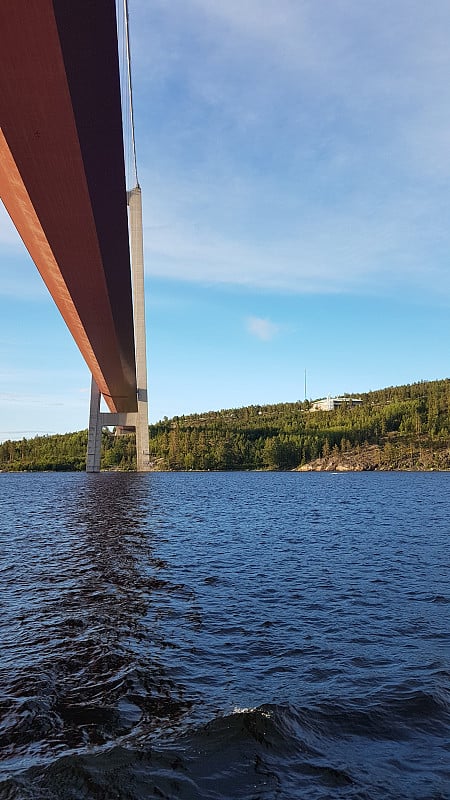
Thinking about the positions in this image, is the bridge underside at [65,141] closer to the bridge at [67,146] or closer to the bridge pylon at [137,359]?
the bridge at [67,146]

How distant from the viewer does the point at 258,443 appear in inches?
5453

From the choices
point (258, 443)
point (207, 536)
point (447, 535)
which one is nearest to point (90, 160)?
point (207, 536)

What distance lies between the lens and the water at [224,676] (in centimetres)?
437

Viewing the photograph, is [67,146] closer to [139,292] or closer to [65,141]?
[65,141]

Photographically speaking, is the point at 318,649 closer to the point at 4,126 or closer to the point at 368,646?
the point at 368,646

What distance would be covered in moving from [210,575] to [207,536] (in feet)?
20.9

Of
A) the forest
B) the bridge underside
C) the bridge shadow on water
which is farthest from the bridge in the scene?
the forest

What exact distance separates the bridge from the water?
20.9 feet

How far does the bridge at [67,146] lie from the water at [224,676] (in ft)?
20.9

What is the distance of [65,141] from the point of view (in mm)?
7617

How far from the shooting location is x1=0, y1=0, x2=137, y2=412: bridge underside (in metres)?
5.44

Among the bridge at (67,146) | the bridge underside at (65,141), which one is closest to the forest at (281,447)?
the bridge at (67,146)

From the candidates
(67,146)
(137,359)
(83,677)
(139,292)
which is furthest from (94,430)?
(83,677)

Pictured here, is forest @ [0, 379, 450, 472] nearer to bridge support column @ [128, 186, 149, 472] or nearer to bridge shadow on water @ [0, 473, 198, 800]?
bridge support column @ [128, 186, 149, 472]
